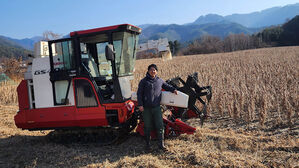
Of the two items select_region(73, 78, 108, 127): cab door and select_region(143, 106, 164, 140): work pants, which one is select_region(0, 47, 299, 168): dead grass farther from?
select_region(73, 78, 108, 127): cab door

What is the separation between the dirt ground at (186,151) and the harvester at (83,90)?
0.40 metres

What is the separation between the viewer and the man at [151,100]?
484 centimetres

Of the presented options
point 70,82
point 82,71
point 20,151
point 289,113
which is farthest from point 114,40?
point 289,113

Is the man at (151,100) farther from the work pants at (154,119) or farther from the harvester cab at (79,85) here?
the harvester cab at (79,85)

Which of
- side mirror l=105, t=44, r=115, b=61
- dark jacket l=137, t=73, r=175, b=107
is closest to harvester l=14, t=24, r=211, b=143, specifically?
side mirror l=105, t=44, r=115, b=61

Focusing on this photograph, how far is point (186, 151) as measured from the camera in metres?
4.69

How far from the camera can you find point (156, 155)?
4750mm

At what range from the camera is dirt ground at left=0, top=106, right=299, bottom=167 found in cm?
426

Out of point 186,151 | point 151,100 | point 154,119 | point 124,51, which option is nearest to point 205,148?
point 186,151

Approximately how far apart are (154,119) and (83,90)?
173 centimetres

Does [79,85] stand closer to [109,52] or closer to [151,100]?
[109,52]

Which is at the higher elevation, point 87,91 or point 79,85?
point 79,85

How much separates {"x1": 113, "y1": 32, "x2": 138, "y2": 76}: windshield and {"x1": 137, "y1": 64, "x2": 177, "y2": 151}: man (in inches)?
29.6

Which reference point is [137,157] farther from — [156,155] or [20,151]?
[20,151]
